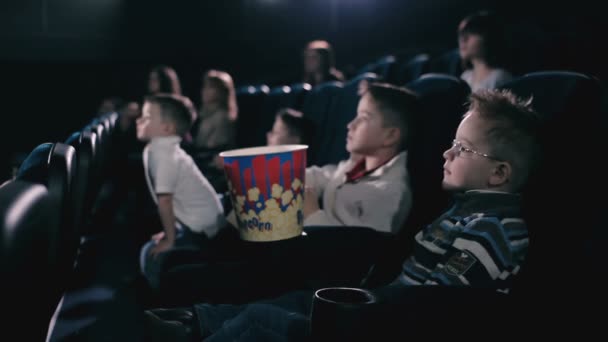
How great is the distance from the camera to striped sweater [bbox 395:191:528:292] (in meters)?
0.84

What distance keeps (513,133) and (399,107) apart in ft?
1.37

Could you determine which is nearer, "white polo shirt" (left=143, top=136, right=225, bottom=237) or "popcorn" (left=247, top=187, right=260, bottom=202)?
"popcorn" (left=247, top=187, right=260, bottom=202)

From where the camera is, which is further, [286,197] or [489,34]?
[489,34]

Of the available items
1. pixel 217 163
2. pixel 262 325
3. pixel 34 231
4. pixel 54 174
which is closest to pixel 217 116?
pixel 217 163

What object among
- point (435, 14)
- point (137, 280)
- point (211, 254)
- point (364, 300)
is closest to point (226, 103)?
point (137, 280)

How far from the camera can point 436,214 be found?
119 cm

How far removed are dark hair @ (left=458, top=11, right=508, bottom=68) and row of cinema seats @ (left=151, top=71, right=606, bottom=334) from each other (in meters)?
0.96

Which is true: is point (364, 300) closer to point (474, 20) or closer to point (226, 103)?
point (474, 20)

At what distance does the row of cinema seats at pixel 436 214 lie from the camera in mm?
847

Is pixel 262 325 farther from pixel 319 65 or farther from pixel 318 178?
pixel 319 65

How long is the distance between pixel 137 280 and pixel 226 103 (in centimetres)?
133

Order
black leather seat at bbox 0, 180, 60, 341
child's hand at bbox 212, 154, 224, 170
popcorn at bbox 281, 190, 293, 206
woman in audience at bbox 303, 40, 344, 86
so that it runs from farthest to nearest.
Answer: woman in audience at bbox 303, 40, 344, 86 < child's hand at bbox 212, 154, 224, 170 < popcorn at bbox 281, 190, 293, 206 < black leather seat at bbox 0, 180, 60, 341

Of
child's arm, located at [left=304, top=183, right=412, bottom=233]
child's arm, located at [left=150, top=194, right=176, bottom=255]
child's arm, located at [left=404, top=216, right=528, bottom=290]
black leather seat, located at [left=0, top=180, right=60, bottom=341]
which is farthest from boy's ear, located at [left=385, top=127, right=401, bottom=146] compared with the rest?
black leather seat, located at [left=0, top=180, right=60, bottom=341]

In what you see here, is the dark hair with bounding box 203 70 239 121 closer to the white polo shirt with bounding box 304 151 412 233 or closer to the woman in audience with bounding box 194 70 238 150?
the woman in audience with bounding box 194 70 238 150
